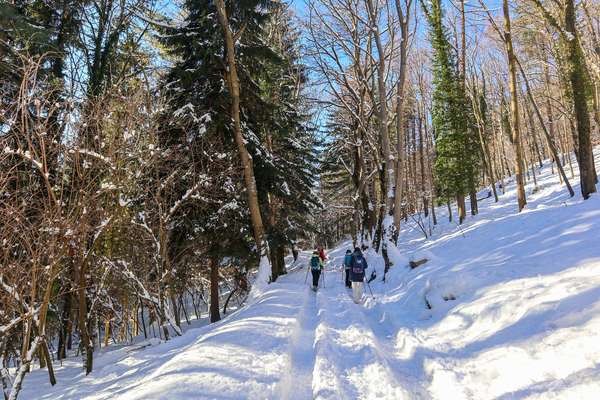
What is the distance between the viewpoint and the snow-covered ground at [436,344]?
14.1 feet

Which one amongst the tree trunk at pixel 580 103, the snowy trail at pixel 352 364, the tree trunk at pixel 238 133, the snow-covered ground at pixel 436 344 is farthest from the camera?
the tree trunk at pixel 238 133

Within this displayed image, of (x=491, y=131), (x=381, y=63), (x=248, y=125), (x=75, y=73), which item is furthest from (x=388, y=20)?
(x=491, y=131)

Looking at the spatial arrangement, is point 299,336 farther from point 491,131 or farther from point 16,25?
point 491,131

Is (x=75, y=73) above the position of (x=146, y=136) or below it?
above

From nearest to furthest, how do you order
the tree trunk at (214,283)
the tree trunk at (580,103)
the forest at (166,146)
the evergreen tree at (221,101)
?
the forest at (166,146) → the tree trunk at (580,103) → the evergreen tree at (221,101) → the tree trunk at (214,283)

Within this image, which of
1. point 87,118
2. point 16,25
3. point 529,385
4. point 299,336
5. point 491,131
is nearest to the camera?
point 529,385

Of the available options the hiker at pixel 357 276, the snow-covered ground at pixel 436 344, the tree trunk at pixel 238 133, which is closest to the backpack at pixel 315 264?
the tree trunk at pixel 238 133

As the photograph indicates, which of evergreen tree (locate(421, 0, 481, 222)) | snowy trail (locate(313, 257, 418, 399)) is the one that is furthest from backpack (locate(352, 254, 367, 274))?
evergreen tree (locate(421, 0, 481, 222))

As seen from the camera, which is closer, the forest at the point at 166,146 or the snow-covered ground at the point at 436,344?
the snow-covered ground at the point at 436,344

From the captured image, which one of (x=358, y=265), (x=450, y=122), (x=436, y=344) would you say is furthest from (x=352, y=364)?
(x=450, y=122)

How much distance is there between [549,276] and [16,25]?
1412cm

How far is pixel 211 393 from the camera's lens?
4.19 meters

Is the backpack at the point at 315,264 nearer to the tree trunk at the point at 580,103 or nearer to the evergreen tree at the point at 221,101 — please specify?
the evergreen tree at the point at 221,101

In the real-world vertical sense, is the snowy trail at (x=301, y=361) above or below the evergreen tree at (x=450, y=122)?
below
